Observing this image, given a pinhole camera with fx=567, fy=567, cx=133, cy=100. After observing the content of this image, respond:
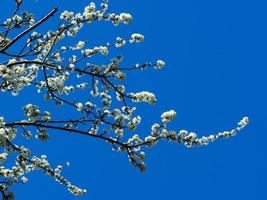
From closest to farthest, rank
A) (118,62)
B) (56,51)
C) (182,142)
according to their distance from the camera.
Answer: (182,142) → (118,62) → (56,51)

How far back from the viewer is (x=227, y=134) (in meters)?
9.78

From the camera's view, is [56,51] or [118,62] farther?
[56,51]

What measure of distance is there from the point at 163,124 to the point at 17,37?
286 cm

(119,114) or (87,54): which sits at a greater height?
(87,54)

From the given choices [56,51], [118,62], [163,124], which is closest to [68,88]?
[56,51]

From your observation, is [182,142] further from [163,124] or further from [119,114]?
[119,114]

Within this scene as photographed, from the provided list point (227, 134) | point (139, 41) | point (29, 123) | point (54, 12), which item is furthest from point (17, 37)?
point (227, 134)

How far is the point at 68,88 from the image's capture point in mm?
11180

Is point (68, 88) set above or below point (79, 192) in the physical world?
above

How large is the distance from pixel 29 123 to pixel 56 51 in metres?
1.75

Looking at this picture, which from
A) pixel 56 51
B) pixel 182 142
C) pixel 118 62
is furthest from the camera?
pixel 56 51

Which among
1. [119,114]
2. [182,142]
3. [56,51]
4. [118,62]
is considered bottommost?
[182,142]

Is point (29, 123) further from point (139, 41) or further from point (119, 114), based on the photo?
point (139, 41)

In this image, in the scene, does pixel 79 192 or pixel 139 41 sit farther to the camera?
pixel 79 192
